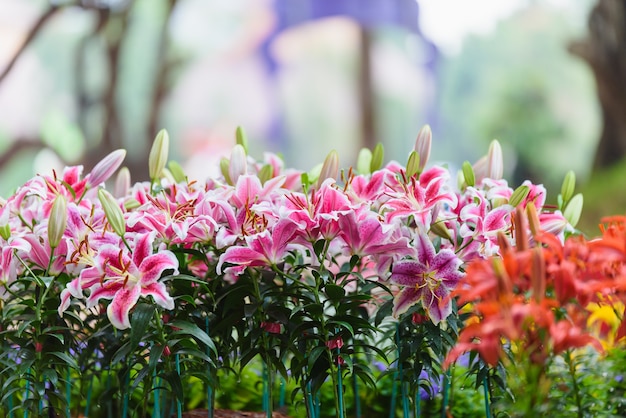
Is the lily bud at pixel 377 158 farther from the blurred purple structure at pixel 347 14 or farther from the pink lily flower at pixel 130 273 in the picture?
the blurred purple structure at pixel 347 14

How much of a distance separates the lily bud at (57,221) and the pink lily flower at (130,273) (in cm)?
8

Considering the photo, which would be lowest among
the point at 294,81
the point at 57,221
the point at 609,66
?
the point at 57,221

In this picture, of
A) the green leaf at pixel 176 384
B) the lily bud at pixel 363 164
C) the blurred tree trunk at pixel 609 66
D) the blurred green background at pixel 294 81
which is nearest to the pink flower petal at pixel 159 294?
the green leaf at pixel 176 384

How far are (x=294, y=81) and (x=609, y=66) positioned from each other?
2.17 meters

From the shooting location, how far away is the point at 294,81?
5.67 metres

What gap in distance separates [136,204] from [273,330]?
0.32 m

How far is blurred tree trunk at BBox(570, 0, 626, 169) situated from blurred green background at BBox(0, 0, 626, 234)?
42cm

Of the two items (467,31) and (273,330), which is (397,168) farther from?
(467,31)

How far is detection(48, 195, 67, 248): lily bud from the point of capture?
106 cm

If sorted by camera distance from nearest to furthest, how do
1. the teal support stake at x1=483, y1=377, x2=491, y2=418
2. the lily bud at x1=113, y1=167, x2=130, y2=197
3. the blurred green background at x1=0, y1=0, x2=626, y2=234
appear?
the teal support stake at x1=483, y1=377, x2=491, y2=418 → the lily bud at x1=113, y1=167, x2=130, y2=197 → the blurred green background at x1=0, y1=0, x2=626, y2=234

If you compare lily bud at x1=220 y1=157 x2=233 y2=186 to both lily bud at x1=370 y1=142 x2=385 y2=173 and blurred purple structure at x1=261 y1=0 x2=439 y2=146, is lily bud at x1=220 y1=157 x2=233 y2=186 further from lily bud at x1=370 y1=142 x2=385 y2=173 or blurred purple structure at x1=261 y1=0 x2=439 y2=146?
blurred purple structure at x1=261 y1=0 x2=439 y2=146

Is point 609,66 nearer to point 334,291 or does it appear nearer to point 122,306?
point 334,291

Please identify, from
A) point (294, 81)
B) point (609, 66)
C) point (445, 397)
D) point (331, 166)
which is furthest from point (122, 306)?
point (294, 81)

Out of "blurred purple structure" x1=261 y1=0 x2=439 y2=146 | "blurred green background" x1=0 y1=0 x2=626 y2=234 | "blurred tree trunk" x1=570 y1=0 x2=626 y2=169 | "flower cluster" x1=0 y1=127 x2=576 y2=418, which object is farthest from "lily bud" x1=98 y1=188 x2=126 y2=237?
"blurred purple structure" x1=261 y1=0 x2=439 y2=146
